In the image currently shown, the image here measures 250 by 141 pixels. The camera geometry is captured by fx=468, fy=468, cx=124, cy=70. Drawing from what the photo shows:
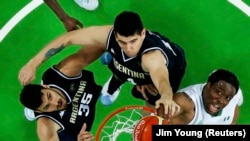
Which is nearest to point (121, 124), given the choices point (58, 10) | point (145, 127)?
point (145, 127)

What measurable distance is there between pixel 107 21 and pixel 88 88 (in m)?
0.37

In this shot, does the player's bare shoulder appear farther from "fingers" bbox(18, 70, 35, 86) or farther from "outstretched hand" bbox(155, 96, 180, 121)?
"fingers" bbox(18, 70, 35, 86)

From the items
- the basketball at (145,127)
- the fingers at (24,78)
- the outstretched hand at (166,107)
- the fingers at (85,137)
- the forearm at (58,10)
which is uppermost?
the forearm at (58,10)

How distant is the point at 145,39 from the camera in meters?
2.32

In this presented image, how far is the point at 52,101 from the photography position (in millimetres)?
2396

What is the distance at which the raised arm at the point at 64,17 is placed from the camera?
2.44m

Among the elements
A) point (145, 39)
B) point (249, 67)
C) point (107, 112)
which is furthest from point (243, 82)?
point (107, 112)

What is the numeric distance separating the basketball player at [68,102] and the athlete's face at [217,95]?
0.57 metres

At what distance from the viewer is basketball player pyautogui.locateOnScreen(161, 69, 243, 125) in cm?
238

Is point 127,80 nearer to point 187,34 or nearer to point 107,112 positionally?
point 107,112

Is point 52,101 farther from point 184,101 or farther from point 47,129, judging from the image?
point 184,101

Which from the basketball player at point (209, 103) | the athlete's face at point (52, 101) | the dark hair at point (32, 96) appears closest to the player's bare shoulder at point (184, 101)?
the basketball player at point (209, 103)

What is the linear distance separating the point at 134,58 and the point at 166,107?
0.97ft

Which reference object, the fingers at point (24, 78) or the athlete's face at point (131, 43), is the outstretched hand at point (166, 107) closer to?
the athlete's face at point (131, 43)
